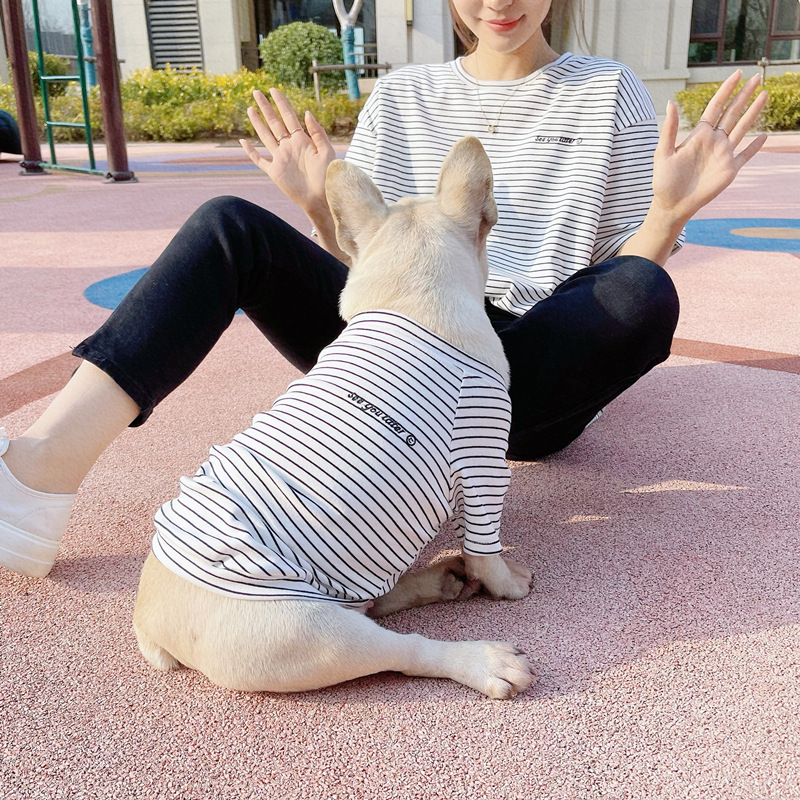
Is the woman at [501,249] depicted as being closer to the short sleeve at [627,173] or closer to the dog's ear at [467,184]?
the short sleeve at [627,173]

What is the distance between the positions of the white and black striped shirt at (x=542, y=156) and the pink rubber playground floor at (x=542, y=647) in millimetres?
675

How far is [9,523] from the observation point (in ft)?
6.29

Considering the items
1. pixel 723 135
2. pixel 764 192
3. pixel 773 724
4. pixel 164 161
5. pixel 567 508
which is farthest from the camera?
pixel 164 161

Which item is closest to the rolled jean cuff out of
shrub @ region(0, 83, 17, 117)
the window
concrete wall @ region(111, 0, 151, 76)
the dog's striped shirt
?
the dog's striped shirt

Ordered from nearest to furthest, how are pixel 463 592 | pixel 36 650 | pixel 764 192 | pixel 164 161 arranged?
pixel 36 650 → pixel 463 592 → pixel 764 192 → pixel 164 161

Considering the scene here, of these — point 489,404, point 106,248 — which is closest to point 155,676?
point 489,404

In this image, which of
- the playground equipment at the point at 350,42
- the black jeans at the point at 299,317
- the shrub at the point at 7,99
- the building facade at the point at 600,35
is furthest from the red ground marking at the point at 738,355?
the shrub at the point at 7,99

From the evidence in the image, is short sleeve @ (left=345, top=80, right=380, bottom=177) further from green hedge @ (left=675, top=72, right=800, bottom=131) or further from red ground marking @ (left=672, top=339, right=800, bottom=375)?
green hedge @ (left=675, top=72, right=800, bottom=131)

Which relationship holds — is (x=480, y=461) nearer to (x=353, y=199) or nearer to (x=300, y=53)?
(x=353, y=199)

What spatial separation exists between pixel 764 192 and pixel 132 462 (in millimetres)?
7715

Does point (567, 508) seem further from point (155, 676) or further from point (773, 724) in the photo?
point (155, 676)

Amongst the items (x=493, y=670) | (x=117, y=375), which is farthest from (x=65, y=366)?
(x=493, y=670)

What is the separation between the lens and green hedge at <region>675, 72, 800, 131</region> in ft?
50.0

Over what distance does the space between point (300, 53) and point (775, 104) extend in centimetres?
991
